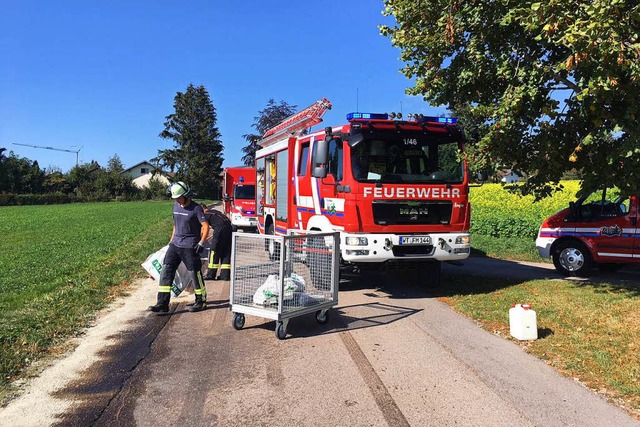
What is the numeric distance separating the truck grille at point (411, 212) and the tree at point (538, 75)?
3.37ft

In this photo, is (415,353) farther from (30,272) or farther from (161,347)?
(30,272)

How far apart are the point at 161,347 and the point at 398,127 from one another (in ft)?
16.7

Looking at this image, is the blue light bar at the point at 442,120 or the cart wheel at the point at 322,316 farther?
the blue light bar at the point at 442,120

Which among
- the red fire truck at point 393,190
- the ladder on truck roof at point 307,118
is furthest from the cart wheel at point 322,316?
the ladder on truck roof at point 307,118

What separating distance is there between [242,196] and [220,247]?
36.4 feet

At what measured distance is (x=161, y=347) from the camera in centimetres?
583

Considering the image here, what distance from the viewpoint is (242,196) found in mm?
20953

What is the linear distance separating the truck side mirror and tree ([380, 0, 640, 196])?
5.99ft

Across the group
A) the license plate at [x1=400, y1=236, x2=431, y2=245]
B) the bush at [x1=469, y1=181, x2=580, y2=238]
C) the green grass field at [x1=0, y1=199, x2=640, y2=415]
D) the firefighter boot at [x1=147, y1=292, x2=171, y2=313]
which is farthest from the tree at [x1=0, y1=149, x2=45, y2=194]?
the license plate at [x1=400, y1=236, x2=431, y2=245]

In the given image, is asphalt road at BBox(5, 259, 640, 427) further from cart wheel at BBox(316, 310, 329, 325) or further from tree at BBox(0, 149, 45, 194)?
tree at BBox(0, 149, 45, 194)

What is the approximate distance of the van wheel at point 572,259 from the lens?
426 inches

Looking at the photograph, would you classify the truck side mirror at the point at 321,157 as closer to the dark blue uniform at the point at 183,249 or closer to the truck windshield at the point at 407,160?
the truck windshield at the point at 407,160

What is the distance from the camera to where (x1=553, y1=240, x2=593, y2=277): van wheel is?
10812 millimetres

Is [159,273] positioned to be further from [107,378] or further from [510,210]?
[510,210]
